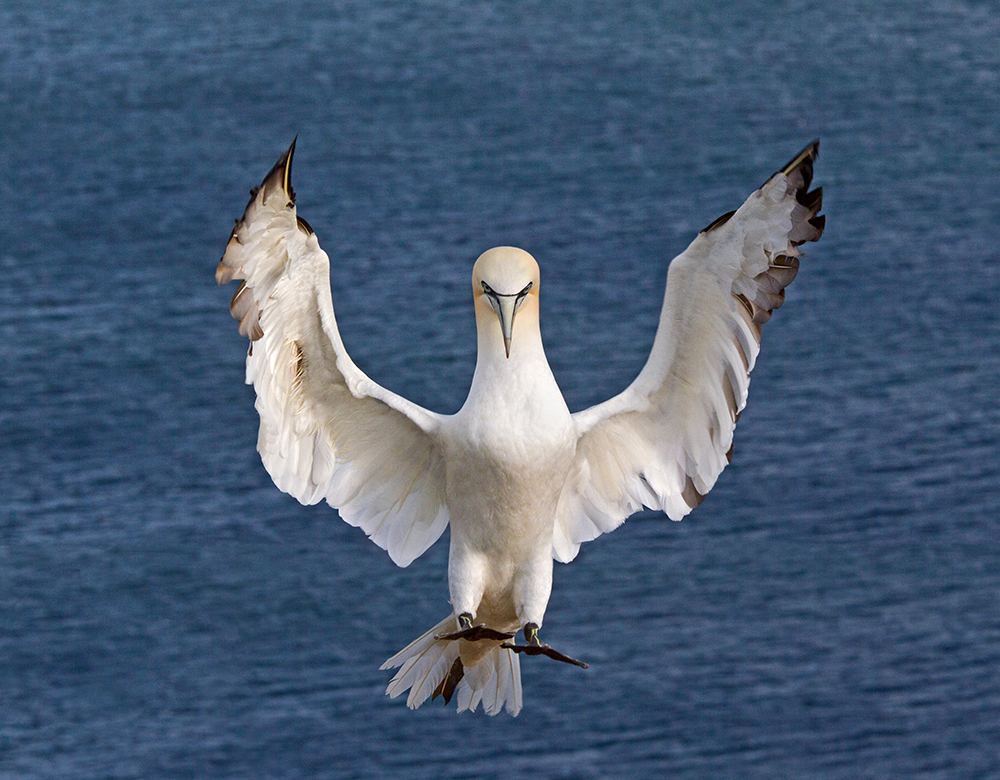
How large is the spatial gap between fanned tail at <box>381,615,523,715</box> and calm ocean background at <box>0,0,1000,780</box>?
115 feet

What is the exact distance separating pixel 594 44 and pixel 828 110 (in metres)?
8.88

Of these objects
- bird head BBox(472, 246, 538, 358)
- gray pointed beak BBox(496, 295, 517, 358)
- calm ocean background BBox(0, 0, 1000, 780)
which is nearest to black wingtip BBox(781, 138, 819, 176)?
bird head BBox(472, 246, 538, 358)

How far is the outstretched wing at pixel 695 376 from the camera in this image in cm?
1142

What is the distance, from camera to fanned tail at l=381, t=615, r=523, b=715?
13.1 metres

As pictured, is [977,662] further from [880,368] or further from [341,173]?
[341,173]

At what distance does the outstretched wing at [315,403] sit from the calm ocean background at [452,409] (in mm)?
35606

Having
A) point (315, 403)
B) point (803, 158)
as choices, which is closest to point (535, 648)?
point (315, 403)

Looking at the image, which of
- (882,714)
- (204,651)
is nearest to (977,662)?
(882,714)

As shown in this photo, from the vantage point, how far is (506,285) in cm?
1108

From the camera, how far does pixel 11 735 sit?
54.2 meters

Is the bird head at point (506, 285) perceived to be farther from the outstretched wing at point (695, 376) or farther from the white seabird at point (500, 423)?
the outstretched wing at point (695, 376)

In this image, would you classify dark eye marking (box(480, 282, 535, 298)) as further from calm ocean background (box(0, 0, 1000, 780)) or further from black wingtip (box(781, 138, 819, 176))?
calm ocean background (box(0, 0, 1000, 780))

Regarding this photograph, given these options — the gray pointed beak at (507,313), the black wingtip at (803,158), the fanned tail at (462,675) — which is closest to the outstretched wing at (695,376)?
the black wingtip at (803,158)

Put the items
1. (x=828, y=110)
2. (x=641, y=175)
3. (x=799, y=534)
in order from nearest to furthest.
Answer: (x=799, y=534) < (x=641, y=175) < (x=828, y=110)
